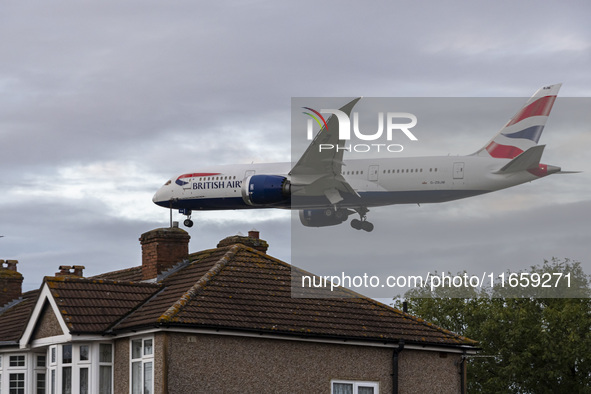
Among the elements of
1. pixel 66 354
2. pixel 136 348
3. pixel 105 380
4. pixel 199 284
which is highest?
pixel 199 284

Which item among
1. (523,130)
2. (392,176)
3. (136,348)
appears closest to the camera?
(136,348)

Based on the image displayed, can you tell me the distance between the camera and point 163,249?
34125 millimetres

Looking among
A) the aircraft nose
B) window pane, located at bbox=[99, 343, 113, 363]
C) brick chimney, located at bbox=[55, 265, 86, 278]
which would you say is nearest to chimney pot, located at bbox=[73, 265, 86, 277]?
brick chimney, located at bbox=[55, 265, 86, 278]

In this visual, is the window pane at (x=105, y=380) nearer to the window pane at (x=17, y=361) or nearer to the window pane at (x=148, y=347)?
the window pane at (x=148, y=347)

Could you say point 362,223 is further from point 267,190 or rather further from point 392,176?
point 267,190

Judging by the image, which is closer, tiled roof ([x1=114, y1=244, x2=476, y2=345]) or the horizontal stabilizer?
tiled roof ([x1=114, y1=244, x2=476, y2=345])

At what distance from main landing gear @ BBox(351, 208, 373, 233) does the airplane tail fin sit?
5104 mm

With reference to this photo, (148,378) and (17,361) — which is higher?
(17,361)

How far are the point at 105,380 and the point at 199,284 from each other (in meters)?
3.53

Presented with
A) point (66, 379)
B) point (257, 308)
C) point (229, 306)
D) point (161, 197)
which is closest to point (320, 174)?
point (161, 197)

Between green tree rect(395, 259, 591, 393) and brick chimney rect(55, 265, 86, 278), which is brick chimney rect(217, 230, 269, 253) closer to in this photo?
brick chimney rect(55, 265, 86, 278)

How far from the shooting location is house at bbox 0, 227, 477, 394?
2873cm

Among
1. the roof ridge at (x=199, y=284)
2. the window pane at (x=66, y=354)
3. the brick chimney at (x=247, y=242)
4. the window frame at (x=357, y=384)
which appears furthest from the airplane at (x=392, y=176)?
the window pane at (x=66, y=354)

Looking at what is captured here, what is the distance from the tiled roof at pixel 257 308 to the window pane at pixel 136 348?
1.48ft
